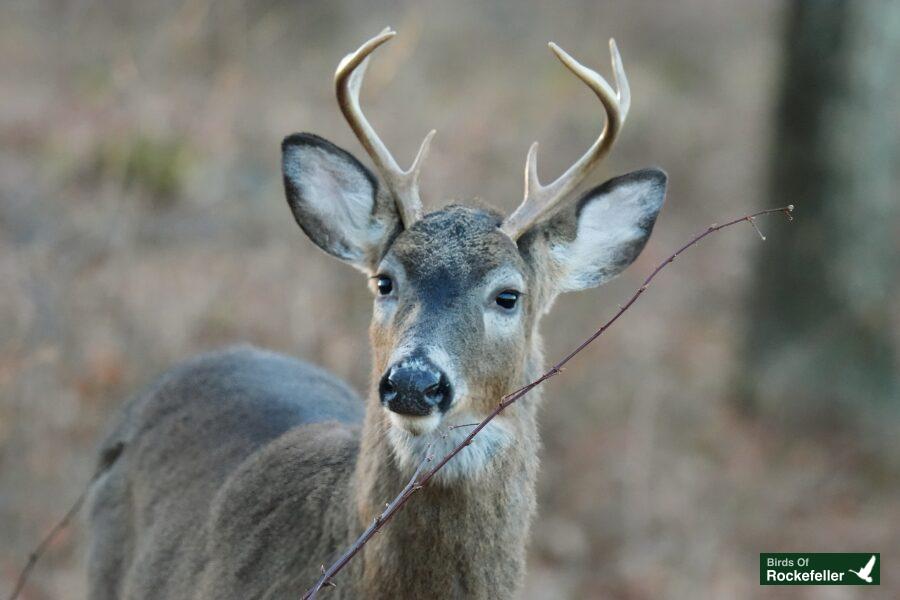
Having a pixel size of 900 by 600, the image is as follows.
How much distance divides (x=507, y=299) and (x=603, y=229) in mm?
688

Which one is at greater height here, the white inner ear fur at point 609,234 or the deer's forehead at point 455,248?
the white inner ear fur at point 609,234

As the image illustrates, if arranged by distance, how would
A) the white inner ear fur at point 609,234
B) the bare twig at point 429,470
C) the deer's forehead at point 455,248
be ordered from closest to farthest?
the bare twig at point 429,470
the deer's forehead at point 455,248
the white inner ear fur at point 609,234

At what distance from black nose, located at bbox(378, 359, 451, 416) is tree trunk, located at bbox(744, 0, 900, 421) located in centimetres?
639

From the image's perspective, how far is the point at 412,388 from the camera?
3480 millimetres

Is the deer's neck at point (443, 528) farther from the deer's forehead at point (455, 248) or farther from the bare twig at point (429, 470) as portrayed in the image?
the deer's forehead at point (455, 248)

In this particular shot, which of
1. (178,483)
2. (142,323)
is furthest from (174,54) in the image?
(178,483)

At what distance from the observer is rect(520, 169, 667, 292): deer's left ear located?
14.8 ft

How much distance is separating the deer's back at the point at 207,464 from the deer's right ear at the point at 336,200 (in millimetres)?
683

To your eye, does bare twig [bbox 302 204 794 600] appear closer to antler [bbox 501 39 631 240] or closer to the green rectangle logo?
antler [bbox 501 39 631 240]

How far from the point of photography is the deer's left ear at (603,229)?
4508 millimetres

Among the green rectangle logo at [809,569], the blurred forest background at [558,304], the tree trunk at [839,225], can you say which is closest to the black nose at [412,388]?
the blurred forest background at [558,304]

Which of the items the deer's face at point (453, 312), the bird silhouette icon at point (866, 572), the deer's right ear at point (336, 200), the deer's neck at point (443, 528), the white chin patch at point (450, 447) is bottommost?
the deer's neck at point (443, 528)

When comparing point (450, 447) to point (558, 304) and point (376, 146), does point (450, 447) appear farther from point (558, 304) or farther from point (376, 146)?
point (558, 304)

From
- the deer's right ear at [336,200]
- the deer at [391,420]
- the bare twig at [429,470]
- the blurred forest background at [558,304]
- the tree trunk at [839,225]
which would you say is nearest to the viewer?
the bare twig at [429,470]
